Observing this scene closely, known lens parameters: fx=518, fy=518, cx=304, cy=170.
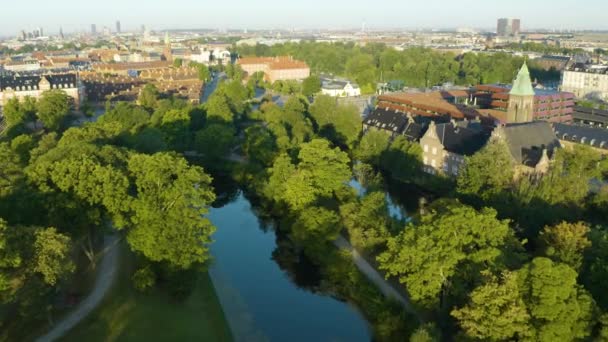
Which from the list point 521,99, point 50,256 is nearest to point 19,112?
point 50,256

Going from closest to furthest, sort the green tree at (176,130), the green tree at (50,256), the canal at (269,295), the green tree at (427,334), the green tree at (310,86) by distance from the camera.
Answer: the green tree at (427,334) < the green tree at (50,256) < the canal at (269,295) < the green tree at (176,130) < the green tree at (310,86)

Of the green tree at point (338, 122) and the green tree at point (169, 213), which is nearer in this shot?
the green tree at point (169, 213)

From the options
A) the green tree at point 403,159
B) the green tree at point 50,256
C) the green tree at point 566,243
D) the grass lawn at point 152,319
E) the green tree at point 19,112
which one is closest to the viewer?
the green tree at point 50,256

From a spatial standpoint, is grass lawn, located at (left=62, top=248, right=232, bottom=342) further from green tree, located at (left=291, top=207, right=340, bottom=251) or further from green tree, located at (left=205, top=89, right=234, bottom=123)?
green tree, located at (left=205, top=89, right=234, bottom=123)

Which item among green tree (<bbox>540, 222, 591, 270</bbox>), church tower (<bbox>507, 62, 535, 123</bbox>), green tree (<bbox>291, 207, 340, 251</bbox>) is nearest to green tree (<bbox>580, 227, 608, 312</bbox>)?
green tree (<bbox>540, 222, 591, 270</bbox>)

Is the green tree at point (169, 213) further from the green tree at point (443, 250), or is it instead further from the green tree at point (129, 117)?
the green tree at point (129, 117)

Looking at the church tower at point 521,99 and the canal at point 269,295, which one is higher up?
the church tower at point 521,99

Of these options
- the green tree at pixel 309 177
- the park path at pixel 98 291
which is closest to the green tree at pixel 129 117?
the green tree at pixel 309 177

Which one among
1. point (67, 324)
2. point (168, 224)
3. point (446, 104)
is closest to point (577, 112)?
point (446, 104)

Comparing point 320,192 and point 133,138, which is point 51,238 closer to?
point 320,192
